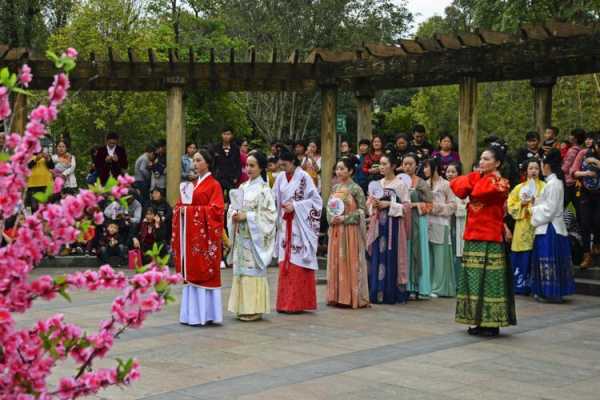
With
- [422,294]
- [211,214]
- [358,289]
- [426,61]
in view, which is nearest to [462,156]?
[426,61]

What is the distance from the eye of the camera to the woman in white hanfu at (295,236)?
9.78m

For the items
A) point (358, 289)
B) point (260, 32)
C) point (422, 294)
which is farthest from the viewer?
point (260, 32)

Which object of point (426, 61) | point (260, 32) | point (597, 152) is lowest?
point (597, 152)

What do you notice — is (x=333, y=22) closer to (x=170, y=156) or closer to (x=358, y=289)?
(x=170, y=156)

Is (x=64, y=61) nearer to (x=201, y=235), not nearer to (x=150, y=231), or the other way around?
(x=201, y=235)

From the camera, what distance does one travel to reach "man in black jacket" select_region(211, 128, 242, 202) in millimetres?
14828

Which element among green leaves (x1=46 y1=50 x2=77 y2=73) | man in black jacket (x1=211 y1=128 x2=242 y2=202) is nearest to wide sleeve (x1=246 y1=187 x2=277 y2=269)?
man in black jacket (x1=211 y1=128 x2=242 y2=202)

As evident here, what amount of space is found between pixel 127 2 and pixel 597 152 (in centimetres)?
2270

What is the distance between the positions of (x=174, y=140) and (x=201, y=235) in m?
6.31

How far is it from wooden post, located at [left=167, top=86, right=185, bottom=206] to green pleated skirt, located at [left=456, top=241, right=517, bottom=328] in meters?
7.28

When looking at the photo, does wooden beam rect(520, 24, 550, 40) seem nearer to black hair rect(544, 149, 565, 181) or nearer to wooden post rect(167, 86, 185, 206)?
black hair rect(544, 149, 565, 181)

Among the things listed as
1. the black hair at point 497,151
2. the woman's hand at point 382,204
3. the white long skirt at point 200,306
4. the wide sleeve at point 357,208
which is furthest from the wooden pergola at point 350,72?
the white long skirt at point 200,306

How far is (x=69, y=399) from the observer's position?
3.02 metres

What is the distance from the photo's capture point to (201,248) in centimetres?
888
